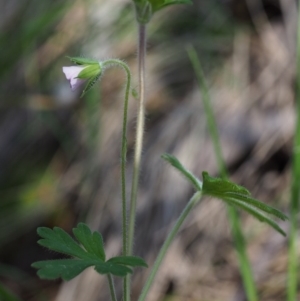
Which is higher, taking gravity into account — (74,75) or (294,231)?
(74,75)

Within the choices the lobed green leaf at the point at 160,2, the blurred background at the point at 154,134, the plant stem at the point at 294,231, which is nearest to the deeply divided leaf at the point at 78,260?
the lobed green leaf at the point at 160,2

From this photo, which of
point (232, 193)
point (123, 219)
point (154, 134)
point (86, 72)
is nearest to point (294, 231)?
point (232, 193)

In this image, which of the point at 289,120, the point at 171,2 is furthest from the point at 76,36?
the point at 171,2

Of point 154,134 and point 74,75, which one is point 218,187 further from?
point 154,134

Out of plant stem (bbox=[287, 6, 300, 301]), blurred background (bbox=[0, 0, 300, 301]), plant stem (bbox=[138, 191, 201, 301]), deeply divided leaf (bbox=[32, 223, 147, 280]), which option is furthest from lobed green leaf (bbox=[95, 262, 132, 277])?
blurred background (bbox=[0, 0, 300, 301])

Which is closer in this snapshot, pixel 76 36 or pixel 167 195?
pixel 167 195

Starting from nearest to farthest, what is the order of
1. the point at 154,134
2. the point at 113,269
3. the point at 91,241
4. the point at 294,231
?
the point at 113,269, the point at 91,241, the point at 294,231, the point at 154,134

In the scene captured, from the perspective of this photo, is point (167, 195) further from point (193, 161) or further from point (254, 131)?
point (254, 131)

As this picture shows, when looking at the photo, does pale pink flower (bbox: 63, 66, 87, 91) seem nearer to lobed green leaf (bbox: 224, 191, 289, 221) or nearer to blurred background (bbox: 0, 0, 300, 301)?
lobed green leaf (bbox: 224, 191, 289, 221)
